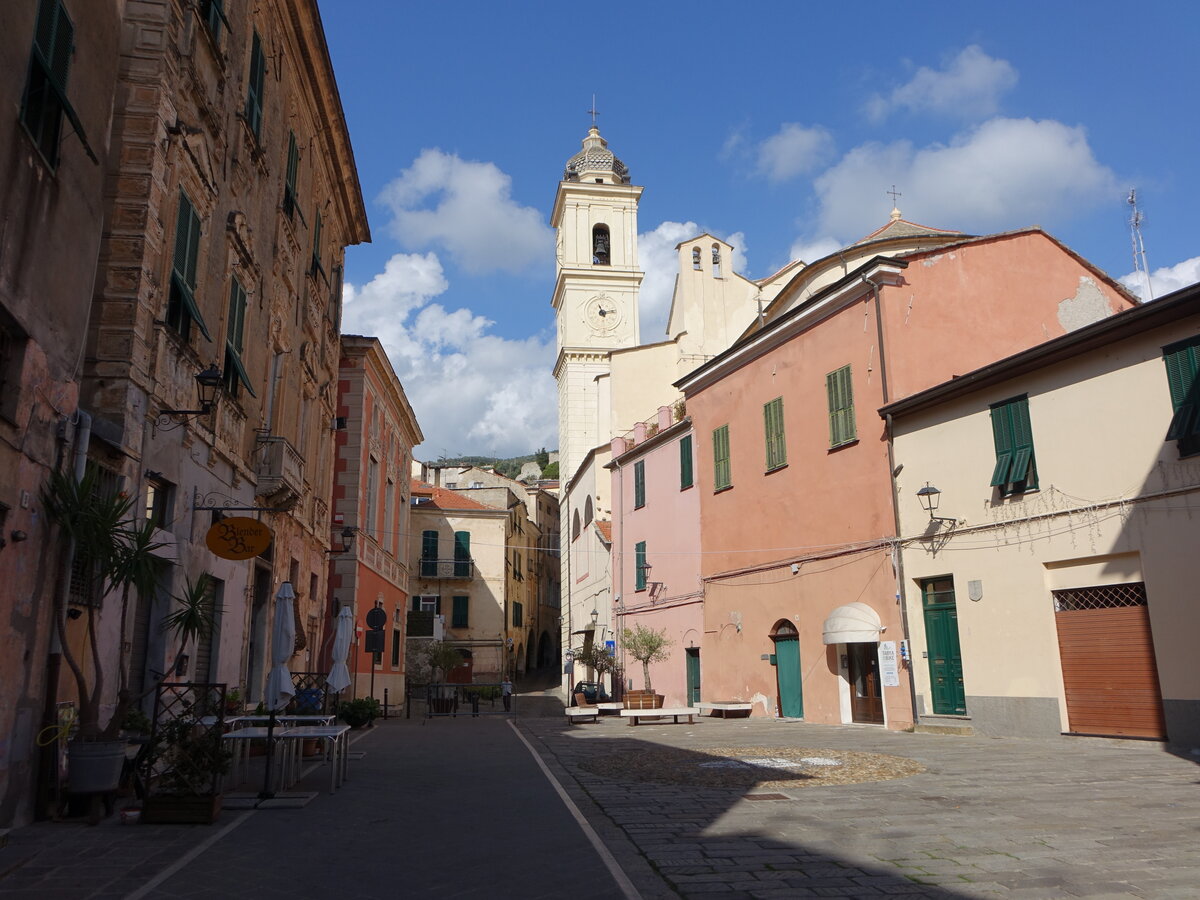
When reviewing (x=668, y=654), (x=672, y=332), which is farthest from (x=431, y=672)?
(x=672, y=332)

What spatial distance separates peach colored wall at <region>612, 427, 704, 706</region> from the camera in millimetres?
27406

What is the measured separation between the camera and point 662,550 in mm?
29422

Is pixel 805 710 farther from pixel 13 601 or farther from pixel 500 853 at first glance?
pixel 13 601

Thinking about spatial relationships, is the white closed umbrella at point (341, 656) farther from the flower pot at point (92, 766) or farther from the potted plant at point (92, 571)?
the flower pot at point (92, 766)

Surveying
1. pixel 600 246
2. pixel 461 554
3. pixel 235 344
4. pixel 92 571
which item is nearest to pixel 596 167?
pixel 600 246

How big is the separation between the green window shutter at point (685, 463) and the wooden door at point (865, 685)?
891 cm

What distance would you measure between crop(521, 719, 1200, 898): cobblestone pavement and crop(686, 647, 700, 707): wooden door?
49.9ft

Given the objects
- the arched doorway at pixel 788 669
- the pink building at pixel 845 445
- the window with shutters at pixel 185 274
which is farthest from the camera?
the arched doorway at pixel 788 669

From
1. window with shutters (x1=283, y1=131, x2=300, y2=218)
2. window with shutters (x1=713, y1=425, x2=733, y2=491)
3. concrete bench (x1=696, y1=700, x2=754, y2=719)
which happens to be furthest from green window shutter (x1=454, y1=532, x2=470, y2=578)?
window with shutters (x1=283, y1=131, x2=300, y2=218)

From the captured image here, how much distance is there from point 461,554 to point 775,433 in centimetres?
3092

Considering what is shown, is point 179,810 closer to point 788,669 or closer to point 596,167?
point 788,669

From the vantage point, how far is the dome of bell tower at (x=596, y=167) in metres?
59.2

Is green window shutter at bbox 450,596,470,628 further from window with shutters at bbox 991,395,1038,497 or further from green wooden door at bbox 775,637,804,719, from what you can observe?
window with shutters at bbox 991,395,1038,497

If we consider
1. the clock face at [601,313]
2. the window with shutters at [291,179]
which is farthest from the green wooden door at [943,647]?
the clock face at [601,313]
